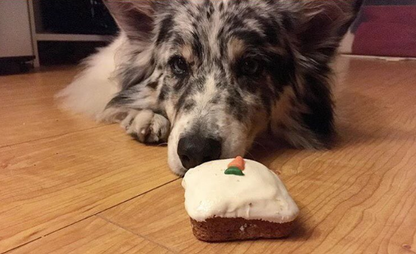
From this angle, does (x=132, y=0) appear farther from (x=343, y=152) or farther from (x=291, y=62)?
(x=343, y=152)

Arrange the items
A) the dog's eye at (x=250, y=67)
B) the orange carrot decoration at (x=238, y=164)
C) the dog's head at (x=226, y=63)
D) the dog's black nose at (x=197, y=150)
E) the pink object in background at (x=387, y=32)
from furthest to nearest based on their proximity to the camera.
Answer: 1. the pink object in background at (x=387, y=32)
2. the dog's eye at (x=250, y=67)
3. the dog's head at (x=226, y=63)
4. the dog's black nose at (x=197, y=150)
5. the orange carrot decoration at (x=238, y=164)

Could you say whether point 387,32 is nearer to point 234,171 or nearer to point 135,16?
point 135,16

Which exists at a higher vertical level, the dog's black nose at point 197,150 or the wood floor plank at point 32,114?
the dog's black nose at point 197,150

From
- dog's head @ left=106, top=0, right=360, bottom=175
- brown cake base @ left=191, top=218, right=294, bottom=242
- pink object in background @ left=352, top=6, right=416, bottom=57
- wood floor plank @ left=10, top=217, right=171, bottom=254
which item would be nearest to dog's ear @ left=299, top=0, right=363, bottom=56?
dog's head @ left=106, top=0, right=360, bottom=175

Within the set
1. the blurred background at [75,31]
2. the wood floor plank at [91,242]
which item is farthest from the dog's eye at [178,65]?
the blurred background at [75,31]

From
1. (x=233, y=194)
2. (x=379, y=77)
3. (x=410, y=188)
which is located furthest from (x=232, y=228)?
(x=379, y=77)

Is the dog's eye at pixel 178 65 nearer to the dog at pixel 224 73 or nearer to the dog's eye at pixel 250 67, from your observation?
the dog at pixel 224 73
